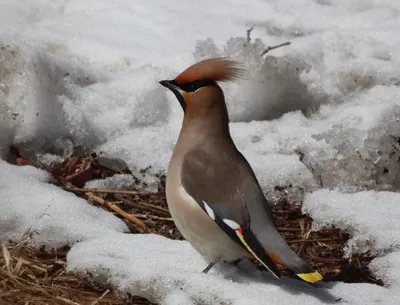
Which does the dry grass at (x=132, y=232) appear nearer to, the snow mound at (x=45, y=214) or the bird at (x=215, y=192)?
the snow mound at (x=45, y=214)

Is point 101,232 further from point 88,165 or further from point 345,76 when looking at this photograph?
point 345,76

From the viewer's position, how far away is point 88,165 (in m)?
A: 4.46

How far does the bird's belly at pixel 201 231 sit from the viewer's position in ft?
11.1

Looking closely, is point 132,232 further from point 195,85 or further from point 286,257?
point 286,257

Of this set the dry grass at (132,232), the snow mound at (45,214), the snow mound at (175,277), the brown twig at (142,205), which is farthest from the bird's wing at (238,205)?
the brown twig at (142,205)

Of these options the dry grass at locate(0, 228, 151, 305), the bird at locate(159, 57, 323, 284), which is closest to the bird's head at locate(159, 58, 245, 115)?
the bird at locate(159, 57, 323, 284)

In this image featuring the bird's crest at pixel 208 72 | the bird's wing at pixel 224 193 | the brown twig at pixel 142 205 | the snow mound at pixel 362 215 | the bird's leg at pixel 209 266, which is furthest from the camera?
the brown twig at pixel 142 205

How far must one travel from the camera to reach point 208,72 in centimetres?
363

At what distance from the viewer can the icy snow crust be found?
3588mm

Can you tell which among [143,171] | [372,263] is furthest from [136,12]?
[372,263]

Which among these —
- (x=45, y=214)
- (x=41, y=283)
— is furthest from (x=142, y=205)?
(x=41, y=283)

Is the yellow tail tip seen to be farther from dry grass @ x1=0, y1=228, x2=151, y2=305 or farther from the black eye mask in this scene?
the black eye mask

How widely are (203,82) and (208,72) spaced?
45 millimetres

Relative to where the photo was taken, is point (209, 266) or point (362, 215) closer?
point (209, 266)
